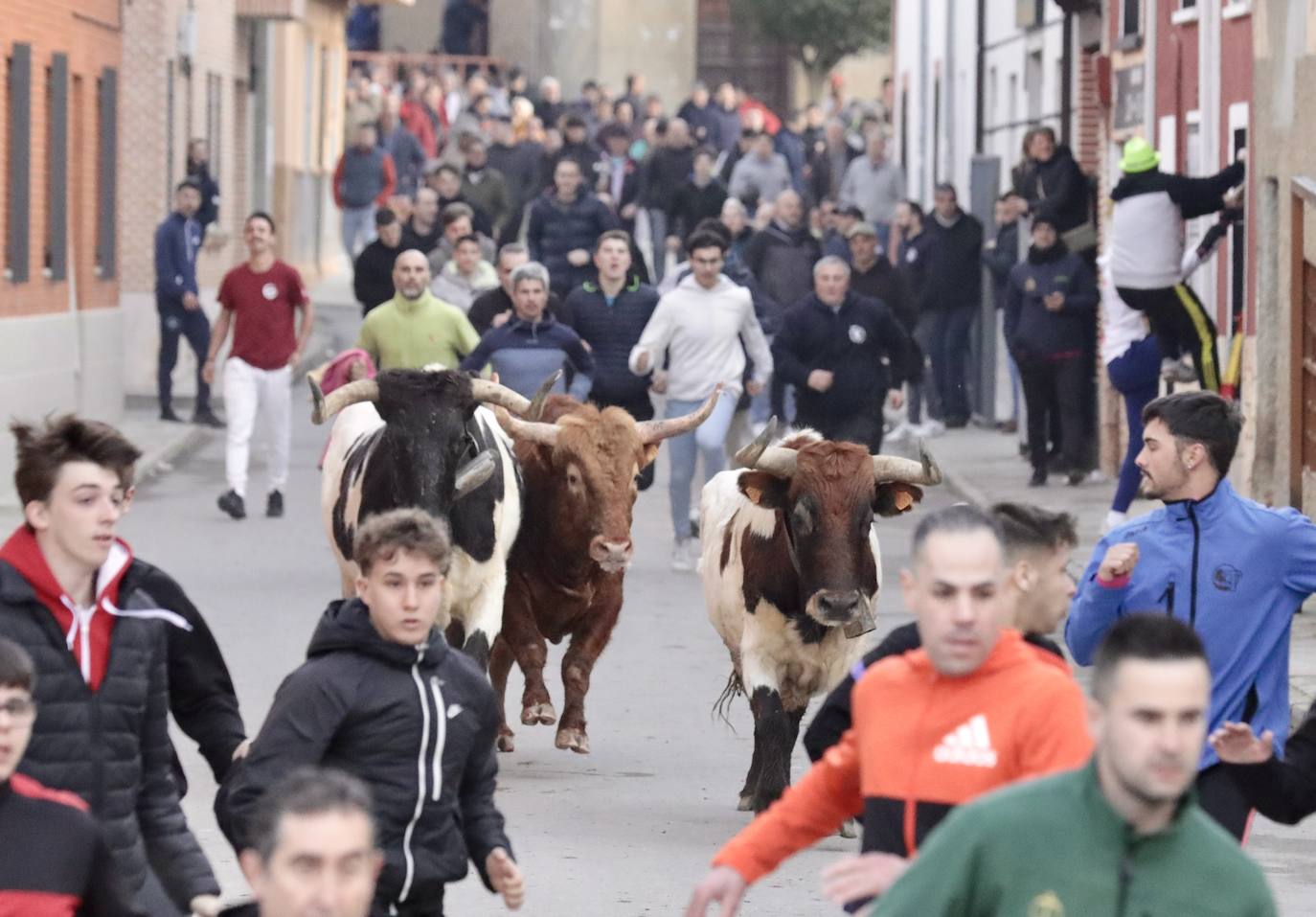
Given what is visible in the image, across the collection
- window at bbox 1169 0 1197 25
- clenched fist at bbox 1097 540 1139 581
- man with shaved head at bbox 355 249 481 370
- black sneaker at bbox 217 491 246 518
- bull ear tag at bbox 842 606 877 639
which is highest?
window at bbox 1169 0 1197 25

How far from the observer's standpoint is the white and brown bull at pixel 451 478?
12.1 m

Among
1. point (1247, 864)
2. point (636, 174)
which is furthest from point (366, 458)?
point (636, 174)

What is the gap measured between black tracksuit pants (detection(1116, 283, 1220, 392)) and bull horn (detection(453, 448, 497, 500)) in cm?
817

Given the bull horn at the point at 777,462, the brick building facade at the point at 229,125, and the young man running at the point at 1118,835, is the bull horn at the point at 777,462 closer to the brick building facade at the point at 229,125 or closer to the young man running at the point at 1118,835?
the young man running at the point at 1118,835

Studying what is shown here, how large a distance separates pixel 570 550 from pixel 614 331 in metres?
5.38

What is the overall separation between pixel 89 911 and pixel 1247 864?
7.31 feet

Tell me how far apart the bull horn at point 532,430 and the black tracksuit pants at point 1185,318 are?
24.1ft

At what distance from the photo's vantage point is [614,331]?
18.1 meters

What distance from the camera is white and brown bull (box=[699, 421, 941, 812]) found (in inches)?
432

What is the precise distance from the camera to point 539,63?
62406 mm

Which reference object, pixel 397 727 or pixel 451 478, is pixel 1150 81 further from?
pixel 397 727

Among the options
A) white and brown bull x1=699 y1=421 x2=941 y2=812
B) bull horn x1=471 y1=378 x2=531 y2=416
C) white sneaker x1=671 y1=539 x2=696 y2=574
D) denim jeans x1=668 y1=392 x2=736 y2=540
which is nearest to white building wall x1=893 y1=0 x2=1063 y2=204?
denim jeans x1=668 y1=392 x2=736 y2=540

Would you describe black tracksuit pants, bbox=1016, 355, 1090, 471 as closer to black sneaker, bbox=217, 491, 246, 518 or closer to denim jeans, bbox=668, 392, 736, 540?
denim jeans, bbox=668, 392, 736, 540

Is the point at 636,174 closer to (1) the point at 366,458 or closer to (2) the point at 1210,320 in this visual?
(2) the point at 1210,320
